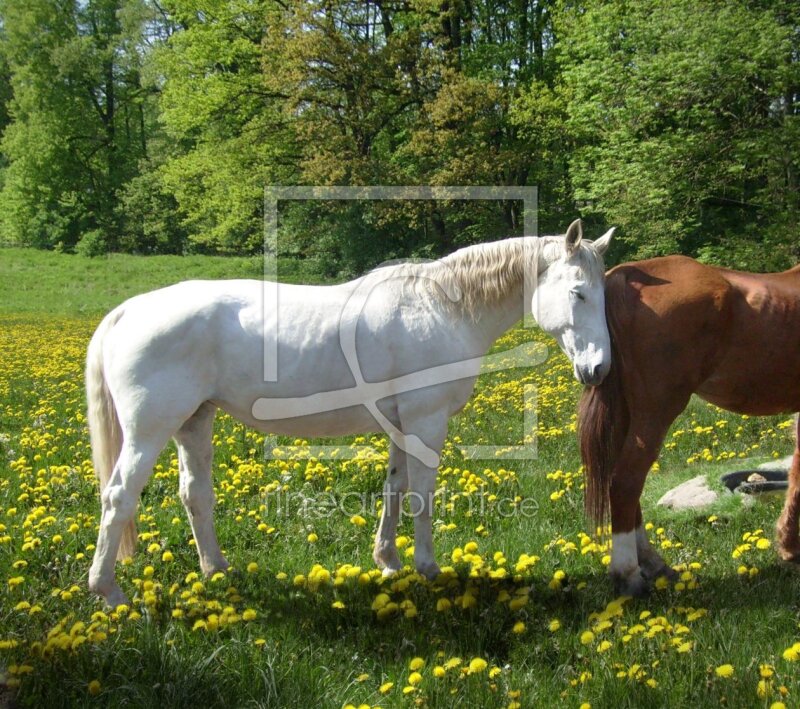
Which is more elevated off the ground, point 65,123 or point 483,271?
point 65,123

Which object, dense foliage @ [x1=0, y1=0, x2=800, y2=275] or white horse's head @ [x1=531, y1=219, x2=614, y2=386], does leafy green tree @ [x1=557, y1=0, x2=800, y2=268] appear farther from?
white horse's head @ [x1=531, y1=219, x2=614, y2=386]

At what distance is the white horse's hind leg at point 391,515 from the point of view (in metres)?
4.62

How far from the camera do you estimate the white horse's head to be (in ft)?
12.9

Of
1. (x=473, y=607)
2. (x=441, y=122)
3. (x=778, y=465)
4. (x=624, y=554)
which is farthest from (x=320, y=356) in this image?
(x=441, y=122)

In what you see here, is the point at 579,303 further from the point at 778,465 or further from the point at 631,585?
the point at 778,465

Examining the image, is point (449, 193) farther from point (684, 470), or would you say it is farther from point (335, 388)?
point (335, 388)

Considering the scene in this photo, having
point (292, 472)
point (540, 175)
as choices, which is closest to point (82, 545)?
point (292, 472)

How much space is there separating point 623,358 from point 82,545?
3.73 meters

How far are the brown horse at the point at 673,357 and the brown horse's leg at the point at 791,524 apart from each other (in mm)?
656

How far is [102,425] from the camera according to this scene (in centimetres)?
436

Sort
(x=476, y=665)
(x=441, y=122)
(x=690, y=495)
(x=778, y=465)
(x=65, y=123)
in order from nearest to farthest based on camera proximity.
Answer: (x=476, y=665) → (x=690, y=495) → (x=778, y=465) → (x=441, y=122) → (x=65, y=123)

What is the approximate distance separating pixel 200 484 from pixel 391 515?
1247 mm

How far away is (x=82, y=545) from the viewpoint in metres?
4.80

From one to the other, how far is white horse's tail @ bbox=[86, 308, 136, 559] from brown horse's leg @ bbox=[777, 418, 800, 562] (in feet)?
13.4
